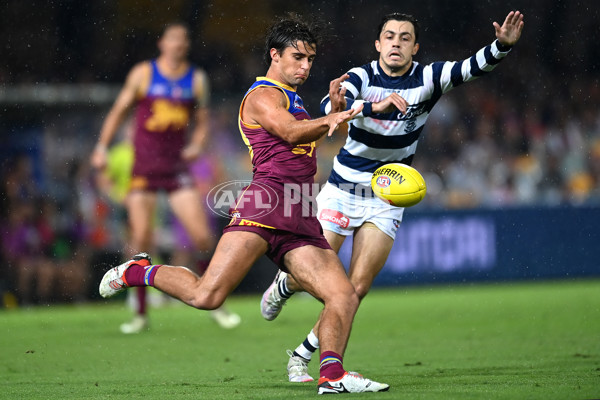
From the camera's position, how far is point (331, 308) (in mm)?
5676

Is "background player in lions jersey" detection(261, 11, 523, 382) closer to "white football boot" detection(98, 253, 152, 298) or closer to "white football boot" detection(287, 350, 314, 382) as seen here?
"white football boot" detection(287, 350, 314, 382)

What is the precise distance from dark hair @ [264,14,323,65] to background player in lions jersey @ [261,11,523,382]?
2.21 ft

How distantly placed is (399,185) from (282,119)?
114cm

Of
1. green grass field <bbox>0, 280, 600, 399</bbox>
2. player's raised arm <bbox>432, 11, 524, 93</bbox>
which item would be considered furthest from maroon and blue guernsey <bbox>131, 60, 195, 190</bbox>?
player's raised arm <bbox>432, 11, 524, 93</bbox>

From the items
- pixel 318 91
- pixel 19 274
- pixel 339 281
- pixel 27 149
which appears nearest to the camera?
pixel 339 281

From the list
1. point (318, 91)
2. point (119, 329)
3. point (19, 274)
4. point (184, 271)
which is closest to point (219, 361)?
point (184, 271)

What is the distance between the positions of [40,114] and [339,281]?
11.6m

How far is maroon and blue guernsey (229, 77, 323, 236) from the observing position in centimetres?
583

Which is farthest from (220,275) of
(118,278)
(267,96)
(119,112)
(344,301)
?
(119,112)

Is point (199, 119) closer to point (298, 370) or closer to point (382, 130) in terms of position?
point (382, 130)

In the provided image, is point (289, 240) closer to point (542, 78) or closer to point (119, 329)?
point (119, 329)

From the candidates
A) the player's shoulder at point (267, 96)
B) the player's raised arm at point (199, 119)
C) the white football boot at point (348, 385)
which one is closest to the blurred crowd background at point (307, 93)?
the player's raised arm at point (199, 119)

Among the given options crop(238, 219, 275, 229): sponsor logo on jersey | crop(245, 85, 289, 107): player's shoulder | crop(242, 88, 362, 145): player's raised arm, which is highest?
crop(245, 85, 289, 107): player's shoulder

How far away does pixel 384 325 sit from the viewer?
10.3 meters
